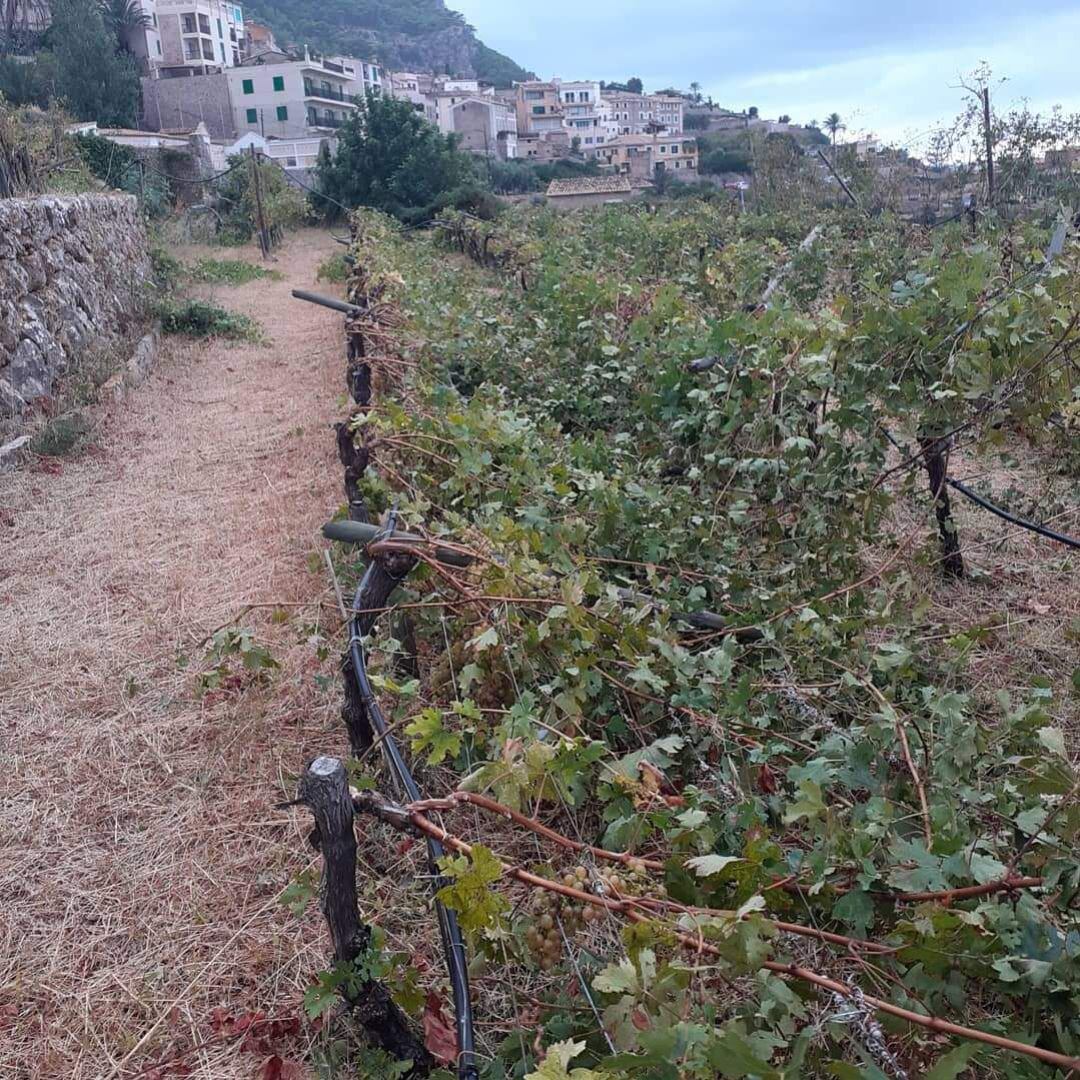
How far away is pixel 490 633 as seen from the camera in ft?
6.65

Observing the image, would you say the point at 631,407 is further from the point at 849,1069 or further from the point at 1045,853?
the point at 849,1069

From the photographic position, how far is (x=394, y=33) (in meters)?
115

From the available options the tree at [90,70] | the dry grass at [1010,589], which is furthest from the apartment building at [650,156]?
the dry grass at [1010,589]

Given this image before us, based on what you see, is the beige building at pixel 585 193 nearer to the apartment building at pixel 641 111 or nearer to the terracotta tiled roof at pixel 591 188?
the terracotta tiled roof at pixel 591 188

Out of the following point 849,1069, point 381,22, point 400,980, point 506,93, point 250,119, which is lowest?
point 400,980

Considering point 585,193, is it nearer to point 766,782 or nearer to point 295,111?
point 295,111

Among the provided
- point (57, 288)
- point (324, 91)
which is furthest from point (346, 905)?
point (324, 91)

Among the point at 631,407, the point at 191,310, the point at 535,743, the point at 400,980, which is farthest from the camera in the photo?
the point at 191,310

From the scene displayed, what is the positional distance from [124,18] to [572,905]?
6604cm

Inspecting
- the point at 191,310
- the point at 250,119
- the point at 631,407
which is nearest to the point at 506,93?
the point at 250,119

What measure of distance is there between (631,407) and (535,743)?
131 inches

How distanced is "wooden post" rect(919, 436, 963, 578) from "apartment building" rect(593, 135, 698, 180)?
5235cm

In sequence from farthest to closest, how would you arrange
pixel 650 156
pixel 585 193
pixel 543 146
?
1. pixel 543 146
2. pixel 650 156
3. pixel 585 193

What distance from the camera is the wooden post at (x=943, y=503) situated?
348cm
